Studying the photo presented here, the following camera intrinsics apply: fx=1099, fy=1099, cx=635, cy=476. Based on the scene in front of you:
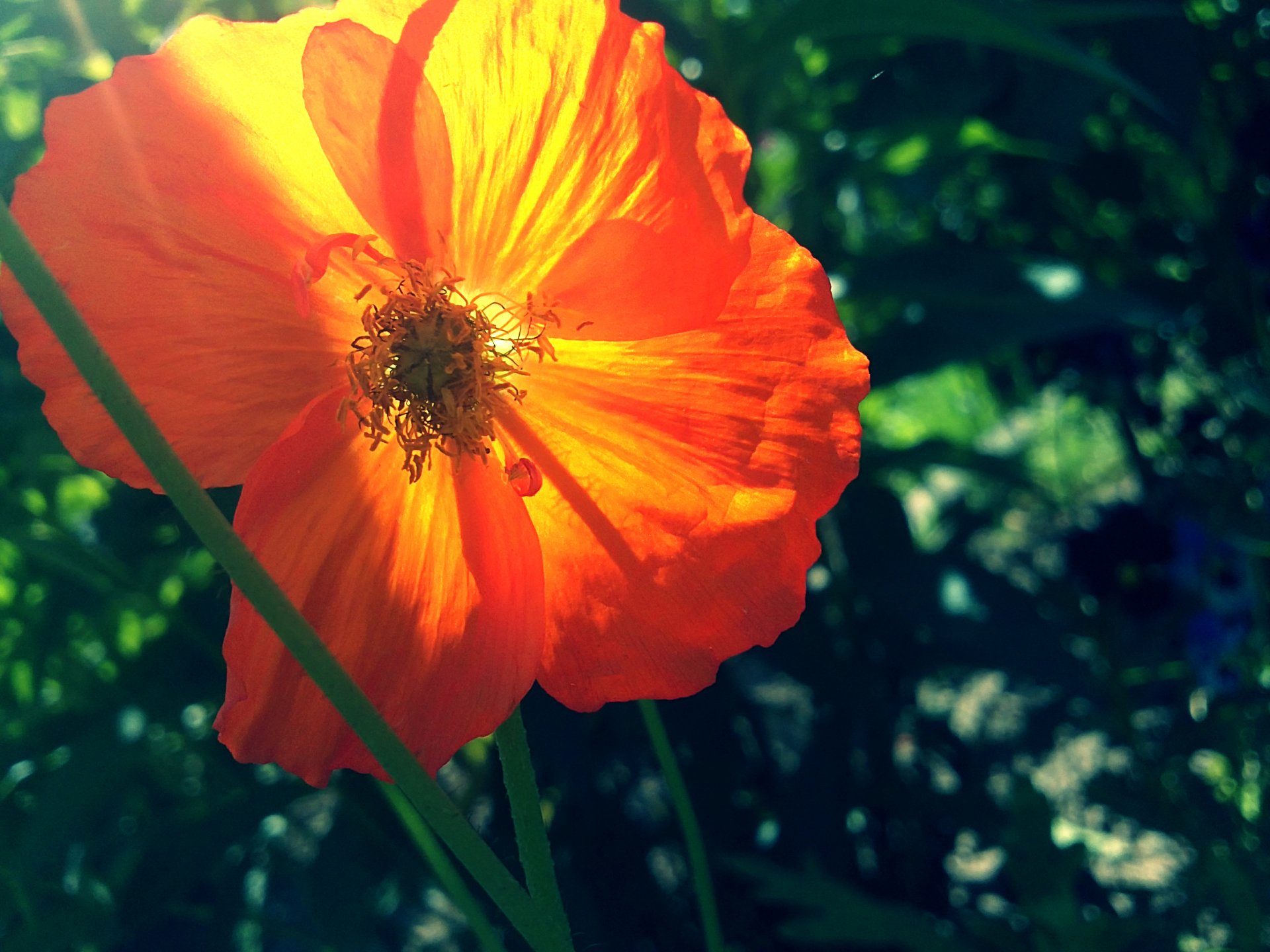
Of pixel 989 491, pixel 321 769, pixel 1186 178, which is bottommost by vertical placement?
pixel 989 491

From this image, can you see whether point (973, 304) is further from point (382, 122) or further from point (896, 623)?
point (382, 122)

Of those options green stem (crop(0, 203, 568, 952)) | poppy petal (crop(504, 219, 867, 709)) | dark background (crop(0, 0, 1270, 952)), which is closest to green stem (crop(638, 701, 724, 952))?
poppy petal (crop(504, 219, 867, 709))

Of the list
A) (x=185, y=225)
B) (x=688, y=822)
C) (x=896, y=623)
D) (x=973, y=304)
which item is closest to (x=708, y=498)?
(x=688, y=822)

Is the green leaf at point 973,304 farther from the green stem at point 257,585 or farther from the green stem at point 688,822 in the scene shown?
the green stem at point 257,585

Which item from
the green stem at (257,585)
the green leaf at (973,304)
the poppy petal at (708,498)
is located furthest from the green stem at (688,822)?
the green leaf at (973,304)

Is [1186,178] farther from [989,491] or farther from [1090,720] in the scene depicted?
[1090,720]

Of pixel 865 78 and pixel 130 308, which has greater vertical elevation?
pixel 130 308

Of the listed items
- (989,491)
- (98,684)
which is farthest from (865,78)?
(98,684)
